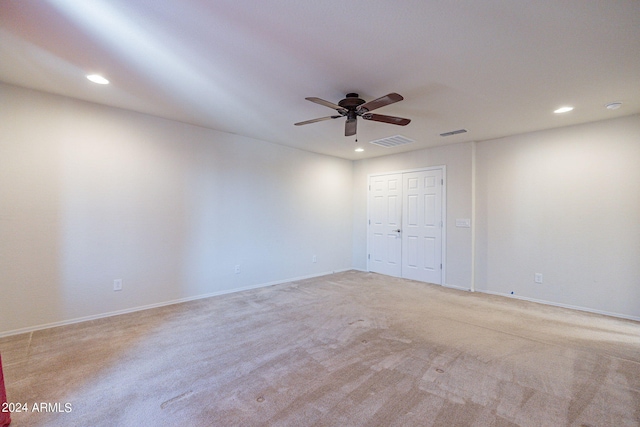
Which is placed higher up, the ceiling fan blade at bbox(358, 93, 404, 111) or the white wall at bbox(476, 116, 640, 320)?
the ceiling fan blade at bbox(358, 93, 404, 111)

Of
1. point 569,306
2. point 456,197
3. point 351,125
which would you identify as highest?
point 351,125

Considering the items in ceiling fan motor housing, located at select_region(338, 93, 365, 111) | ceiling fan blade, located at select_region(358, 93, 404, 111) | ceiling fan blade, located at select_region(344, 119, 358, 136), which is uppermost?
ceiling fan motor housing, located at select_region(338, 93, 365, 111)

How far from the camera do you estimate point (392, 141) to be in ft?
15.8

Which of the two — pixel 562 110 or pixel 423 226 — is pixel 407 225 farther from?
pixel 562 110

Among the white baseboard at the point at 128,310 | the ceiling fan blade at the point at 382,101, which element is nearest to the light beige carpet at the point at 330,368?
the white baseboard at the point at 128,310

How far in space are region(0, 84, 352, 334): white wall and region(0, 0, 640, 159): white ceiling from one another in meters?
0.43

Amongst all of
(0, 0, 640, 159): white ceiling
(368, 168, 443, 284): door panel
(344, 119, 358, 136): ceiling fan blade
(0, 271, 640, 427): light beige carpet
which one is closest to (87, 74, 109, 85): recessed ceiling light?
(0, 0, 640, 159): white ceiling

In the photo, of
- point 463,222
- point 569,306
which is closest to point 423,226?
point 463,222

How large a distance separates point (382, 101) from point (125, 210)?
3.36 meters

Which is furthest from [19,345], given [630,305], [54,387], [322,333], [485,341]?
[630,305]

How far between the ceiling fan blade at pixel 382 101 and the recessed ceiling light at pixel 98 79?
2.53 meters

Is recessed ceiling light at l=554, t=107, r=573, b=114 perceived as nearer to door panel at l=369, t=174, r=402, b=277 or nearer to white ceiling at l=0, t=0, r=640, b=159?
white ceiling at l=0, t=0, r=640, b=159

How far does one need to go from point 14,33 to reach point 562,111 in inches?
209

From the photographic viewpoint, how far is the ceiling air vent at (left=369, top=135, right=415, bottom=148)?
4625 millimetres
